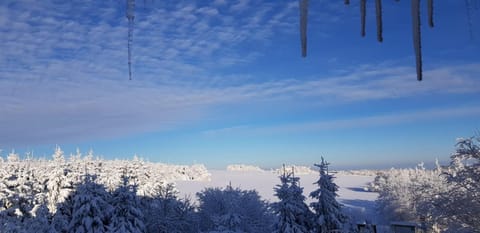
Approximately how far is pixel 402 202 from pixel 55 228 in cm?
5236

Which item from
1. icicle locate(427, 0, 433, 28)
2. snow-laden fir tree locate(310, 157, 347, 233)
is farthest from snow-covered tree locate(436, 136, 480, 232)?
icicle locate(427, 0, 433, 28)

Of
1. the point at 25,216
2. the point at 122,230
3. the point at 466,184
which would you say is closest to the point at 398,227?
the point at 466,184

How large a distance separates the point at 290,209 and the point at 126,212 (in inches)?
527

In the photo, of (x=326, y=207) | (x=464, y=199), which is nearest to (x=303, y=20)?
(x=464, y=199)

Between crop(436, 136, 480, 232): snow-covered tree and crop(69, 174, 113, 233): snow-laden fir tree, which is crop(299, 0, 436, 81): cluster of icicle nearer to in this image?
crop(436, 136, 480, 232): snow-covered tree

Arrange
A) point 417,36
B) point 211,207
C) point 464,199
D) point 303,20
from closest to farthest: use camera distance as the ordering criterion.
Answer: point 417,36
point 303,20
point 464,199
point 211,207

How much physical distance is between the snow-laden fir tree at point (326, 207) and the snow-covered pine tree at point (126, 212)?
1385cm

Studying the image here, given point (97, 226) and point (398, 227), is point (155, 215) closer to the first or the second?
point (97, 226)

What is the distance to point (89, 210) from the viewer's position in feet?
98.0

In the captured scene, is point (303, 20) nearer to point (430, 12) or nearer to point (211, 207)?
point (430, 12)

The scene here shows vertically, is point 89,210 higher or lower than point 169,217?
higher

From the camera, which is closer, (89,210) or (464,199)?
(464,199)

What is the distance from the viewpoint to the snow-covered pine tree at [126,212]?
97.9 ft

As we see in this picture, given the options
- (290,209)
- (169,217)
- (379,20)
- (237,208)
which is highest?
(379,20)
